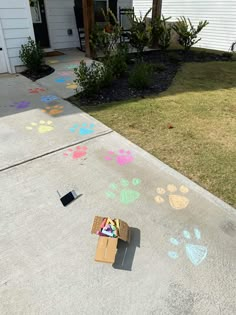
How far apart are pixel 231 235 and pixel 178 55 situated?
7.34 meters

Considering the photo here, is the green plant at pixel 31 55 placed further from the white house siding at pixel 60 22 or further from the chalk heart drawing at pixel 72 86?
the white house siding at pixel 60 22

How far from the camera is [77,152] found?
2826 mm

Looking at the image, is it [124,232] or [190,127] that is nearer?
[124,232]

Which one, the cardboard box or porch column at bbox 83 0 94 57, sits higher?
porch column at bbox 83 0 94 57

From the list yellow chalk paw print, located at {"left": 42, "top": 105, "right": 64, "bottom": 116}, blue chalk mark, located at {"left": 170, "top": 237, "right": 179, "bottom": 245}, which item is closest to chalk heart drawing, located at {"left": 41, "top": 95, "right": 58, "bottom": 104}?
yellow chalk paw print, located at {"left": 42, "top": 105, "right": 64, "bottom": 116}

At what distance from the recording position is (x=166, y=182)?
238 cm

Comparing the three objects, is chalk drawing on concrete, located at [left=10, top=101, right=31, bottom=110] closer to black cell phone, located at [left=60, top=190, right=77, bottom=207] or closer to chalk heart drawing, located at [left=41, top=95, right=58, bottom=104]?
chalk heart drawing, located at [left=41, top=95, right=58, bottom=104]

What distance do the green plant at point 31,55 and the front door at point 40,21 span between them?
182 centimetres

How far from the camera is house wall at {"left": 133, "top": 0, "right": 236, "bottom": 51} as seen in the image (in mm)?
9133

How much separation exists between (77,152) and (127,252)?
1.42 metres

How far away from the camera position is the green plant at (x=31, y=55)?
543 centimetres

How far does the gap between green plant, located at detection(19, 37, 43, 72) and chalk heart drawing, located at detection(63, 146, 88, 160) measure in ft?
11.6

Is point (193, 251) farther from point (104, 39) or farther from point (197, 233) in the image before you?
point (104, 39)

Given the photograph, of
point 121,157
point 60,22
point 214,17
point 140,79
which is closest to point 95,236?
point 121,157
